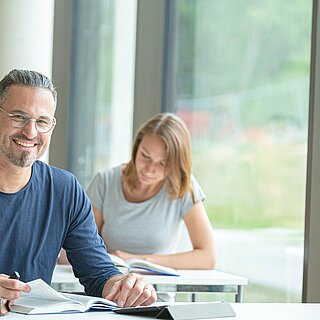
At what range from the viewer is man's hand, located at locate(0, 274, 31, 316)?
8.07 feet

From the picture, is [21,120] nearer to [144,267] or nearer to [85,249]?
[85,249]

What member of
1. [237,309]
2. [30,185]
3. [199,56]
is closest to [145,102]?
[199,56]

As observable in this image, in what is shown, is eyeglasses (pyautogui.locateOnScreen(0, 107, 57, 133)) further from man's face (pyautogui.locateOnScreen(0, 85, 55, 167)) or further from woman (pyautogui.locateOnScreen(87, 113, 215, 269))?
woman (pyautogui.locateOnScreen(87, 113, 215, 269))

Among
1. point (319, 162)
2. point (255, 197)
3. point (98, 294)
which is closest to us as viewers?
point (98, 294)

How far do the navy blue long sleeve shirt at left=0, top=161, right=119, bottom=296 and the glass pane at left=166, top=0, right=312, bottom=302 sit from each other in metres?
1.40

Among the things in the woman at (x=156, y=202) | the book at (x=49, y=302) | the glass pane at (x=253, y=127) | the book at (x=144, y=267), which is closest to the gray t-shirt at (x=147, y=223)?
the woman at (x=156, y=202)

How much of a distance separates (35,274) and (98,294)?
225 mm

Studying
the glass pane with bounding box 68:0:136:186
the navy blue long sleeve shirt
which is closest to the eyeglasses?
the navy blue long sleeve shirt

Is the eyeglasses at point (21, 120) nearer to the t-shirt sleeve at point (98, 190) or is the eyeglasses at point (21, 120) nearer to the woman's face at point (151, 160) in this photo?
the woman's face at point (151, 160)

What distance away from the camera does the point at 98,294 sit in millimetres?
2988

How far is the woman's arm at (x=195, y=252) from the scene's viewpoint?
13.8 ft

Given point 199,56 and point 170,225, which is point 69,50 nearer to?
point 199,56

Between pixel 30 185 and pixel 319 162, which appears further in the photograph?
pixel 319 162

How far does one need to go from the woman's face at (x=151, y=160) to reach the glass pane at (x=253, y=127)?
507 millimetres
